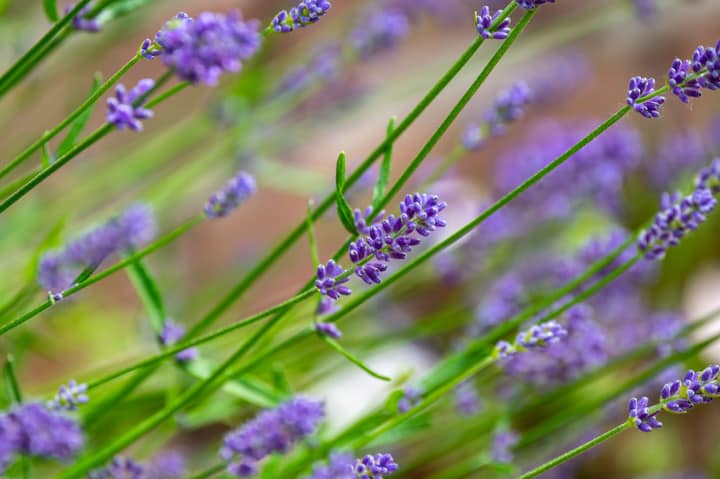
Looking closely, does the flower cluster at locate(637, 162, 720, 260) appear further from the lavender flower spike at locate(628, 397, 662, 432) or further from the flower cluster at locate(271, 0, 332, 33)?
the flower cluster at locate(271, 0, 332, 33)

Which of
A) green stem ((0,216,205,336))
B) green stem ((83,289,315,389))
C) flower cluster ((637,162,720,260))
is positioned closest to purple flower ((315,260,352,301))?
green stem ((83,289,315,389))

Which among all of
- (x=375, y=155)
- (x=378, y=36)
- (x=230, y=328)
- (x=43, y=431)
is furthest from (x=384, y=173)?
(x=378, y=36)

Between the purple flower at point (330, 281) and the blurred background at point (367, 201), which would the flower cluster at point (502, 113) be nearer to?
the blurred background at point (367, 201)

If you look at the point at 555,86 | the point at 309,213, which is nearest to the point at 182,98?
the point at 555,86

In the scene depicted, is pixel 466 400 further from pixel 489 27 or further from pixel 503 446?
pixel 489 27

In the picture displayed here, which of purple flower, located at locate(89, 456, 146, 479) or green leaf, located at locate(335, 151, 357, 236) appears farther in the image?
purple flower, located at locate(89, 456, 146, 479)

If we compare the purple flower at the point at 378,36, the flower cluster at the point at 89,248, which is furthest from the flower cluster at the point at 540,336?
the purple flower at the point at 378,36
